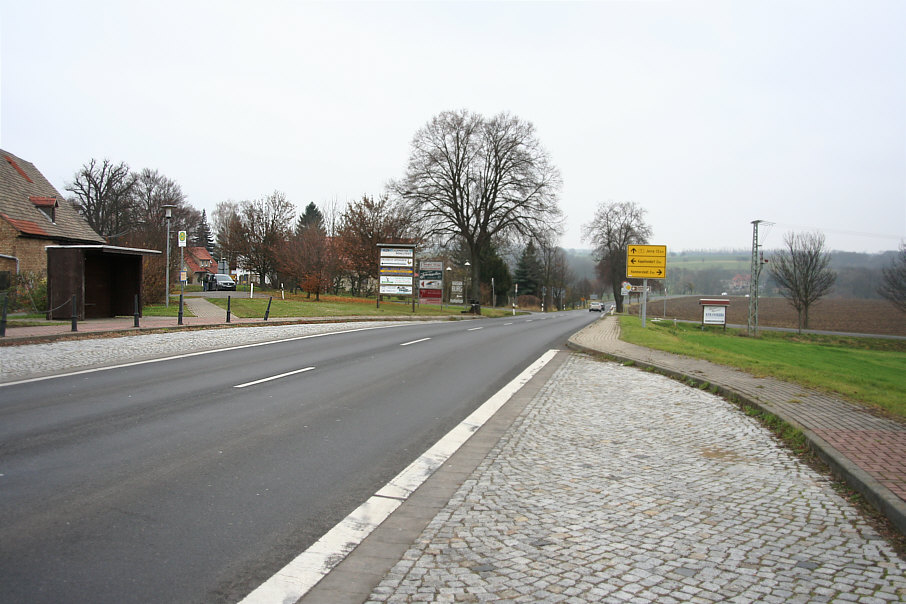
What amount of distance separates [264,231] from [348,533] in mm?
64264

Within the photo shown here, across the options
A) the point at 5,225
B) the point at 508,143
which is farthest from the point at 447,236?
the point at 5,225

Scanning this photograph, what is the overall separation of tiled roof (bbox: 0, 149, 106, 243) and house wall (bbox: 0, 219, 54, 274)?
33 centimetres

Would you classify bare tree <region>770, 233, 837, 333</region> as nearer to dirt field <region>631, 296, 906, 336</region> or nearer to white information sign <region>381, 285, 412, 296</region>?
dirt field <region>631, 296, 906, 336</region>

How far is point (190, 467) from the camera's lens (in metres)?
5.30

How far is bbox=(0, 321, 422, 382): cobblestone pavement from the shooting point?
11086mm

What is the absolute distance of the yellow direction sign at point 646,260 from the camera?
29.2 meters

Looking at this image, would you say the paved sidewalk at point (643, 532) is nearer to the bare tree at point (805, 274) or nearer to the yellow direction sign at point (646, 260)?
the yellow direction sign at point (646, 260)

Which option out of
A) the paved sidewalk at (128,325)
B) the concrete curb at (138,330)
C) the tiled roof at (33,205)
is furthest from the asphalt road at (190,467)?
the tiled roof at (33,205)

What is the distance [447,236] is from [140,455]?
136 ft

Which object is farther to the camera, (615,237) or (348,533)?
(615,237)

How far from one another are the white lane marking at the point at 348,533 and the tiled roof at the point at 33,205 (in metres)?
34.0

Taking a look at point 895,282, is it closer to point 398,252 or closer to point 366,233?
point 398,252

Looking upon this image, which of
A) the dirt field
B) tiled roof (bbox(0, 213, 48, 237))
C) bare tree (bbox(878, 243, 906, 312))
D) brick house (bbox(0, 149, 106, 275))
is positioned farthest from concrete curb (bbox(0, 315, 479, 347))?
the dirt field

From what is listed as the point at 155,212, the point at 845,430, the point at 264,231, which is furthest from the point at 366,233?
the point at 845,430
